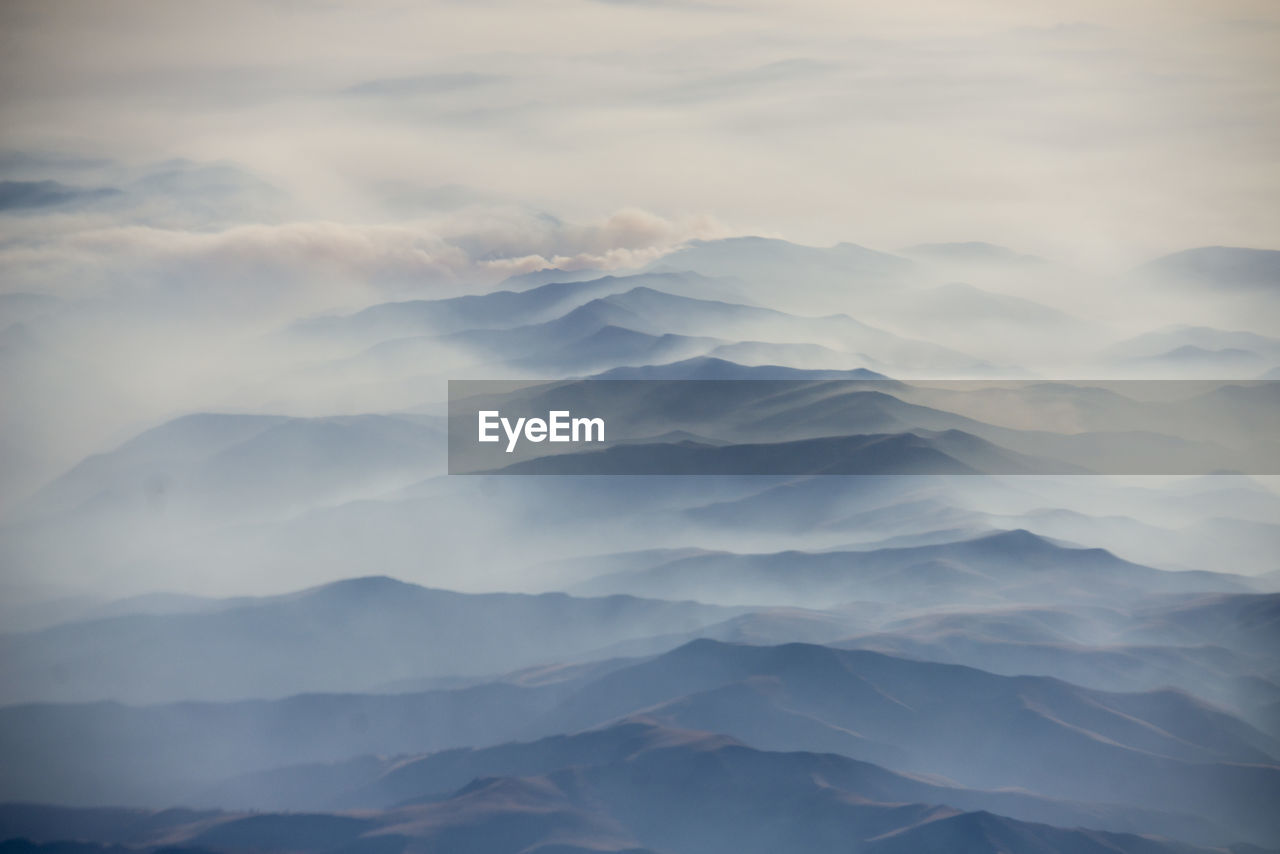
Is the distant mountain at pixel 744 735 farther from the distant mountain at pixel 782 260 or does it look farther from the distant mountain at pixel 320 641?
the distant mountain at pixel 782 260

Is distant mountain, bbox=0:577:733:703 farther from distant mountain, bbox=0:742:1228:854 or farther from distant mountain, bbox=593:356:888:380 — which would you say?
distant mountain, bbox=593:356:888:380

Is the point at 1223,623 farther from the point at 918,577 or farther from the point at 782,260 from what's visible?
the point at 782,260

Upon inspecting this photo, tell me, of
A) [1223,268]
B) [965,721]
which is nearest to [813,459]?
[965,721]

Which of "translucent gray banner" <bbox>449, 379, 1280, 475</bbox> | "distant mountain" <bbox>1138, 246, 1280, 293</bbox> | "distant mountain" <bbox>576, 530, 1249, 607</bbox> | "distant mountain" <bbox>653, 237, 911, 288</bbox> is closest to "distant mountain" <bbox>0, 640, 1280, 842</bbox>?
"distant mountain" <bbox>576, 530, 1249, 607</bbox>

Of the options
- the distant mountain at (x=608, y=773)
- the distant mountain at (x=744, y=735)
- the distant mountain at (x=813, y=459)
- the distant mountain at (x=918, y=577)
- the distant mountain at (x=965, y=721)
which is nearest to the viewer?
the distant mountain at (x=608, y=773)

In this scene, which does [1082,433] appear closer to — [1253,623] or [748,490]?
[1253,623]

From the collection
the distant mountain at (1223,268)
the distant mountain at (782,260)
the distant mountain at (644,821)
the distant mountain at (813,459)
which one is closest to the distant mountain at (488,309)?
the distant mountain at (782,260)
